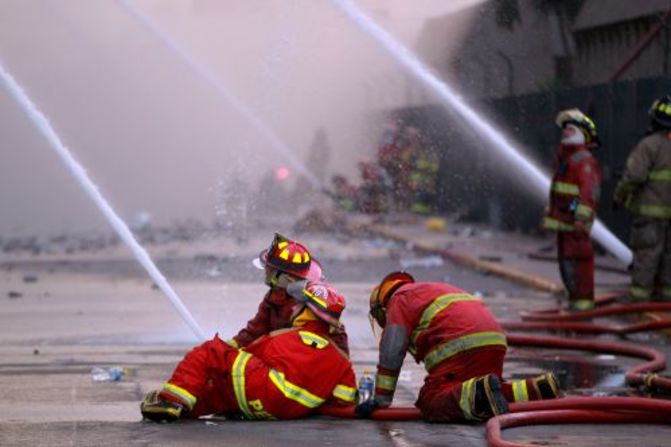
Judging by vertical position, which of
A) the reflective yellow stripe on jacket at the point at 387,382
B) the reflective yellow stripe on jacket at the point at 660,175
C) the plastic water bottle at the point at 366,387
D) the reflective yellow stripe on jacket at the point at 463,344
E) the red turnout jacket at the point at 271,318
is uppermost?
the reflective yellow stripe on jacket at the point at 660,175

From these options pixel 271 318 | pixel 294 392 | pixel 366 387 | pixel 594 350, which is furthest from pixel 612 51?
pixel 294 392

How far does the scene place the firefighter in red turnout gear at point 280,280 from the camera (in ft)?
25.3

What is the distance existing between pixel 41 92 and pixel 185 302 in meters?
13.1

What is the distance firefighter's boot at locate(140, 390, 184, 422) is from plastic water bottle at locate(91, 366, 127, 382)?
1897 millimetres

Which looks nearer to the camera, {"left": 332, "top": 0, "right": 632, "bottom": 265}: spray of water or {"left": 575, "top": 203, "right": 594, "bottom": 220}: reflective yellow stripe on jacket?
{"left": 575, "top": 203, "right": 594, "bottom": 220}: reflective yellow stripe on jacket

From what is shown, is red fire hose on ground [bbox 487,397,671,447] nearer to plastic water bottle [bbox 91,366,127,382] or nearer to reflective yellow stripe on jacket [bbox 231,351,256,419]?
reflective yellow stripe on jacket [bbox 231,351,256,419]

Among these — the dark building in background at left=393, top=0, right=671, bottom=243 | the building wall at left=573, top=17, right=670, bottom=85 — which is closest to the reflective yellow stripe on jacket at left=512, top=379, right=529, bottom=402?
the dark building in background at left=393, top=0, right=671, bottom=243

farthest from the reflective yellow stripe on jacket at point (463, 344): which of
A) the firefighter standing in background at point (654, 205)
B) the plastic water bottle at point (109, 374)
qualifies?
the firefighter standing in background at point (654, 205)

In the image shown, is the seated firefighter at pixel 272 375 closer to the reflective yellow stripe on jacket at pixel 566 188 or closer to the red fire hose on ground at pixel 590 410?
the red fire hose on ground at pixel 590 410

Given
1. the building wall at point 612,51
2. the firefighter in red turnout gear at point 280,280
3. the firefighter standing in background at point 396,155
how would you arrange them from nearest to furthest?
the firefighter in red turnout gear at point 280,280
the building wall at point 612,51
the firefighter standing in background at point 396,155

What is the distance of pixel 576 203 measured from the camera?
40.1 ft

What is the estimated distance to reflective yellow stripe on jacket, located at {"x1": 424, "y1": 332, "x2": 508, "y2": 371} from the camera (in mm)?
7367

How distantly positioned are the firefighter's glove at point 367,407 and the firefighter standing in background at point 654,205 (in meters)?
5.80

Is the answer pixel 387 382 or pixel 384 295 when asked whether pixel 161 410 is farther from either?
pixel 384 295
